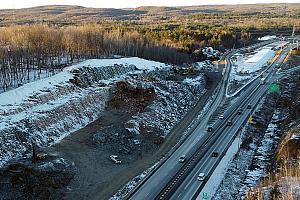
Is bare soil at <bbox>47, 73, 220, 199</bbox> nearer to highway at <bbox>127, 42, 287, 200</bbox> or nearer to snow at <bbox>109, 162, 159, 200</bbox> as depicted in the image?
snow at <bbox>109, 162, 159, 200</bbox>

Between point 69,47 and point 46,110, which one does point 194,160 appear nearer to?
point 46,110

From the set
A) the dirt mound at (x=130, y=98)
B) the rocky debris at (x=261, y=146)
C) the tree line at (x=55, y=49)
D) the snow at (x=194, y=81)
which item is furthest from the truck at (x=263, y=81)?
the dirt mound at (x=130, y=98)

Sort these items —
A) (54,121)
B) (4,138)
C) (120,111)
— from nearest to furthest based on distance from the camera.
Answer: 1. (4,138)
2. (54,121)
3. (120,111)

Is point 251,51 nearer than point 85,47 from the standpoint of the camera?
No

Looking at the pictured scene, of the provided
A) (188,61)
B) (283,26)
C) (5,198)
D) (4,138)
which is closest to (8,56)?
(4,138)

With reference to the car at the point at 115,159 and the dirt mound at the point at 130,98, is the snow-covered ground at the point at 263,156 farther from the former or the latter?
the dirt mound at the point at 130,98

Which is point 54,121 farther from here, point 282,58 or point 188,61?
point 282,58

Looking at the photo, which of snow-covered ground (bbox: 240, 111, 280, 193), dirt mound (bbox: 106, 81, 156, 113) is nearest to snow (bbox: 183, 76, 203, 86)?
dirt mound (bbox: 106, 81, 156, 113)
